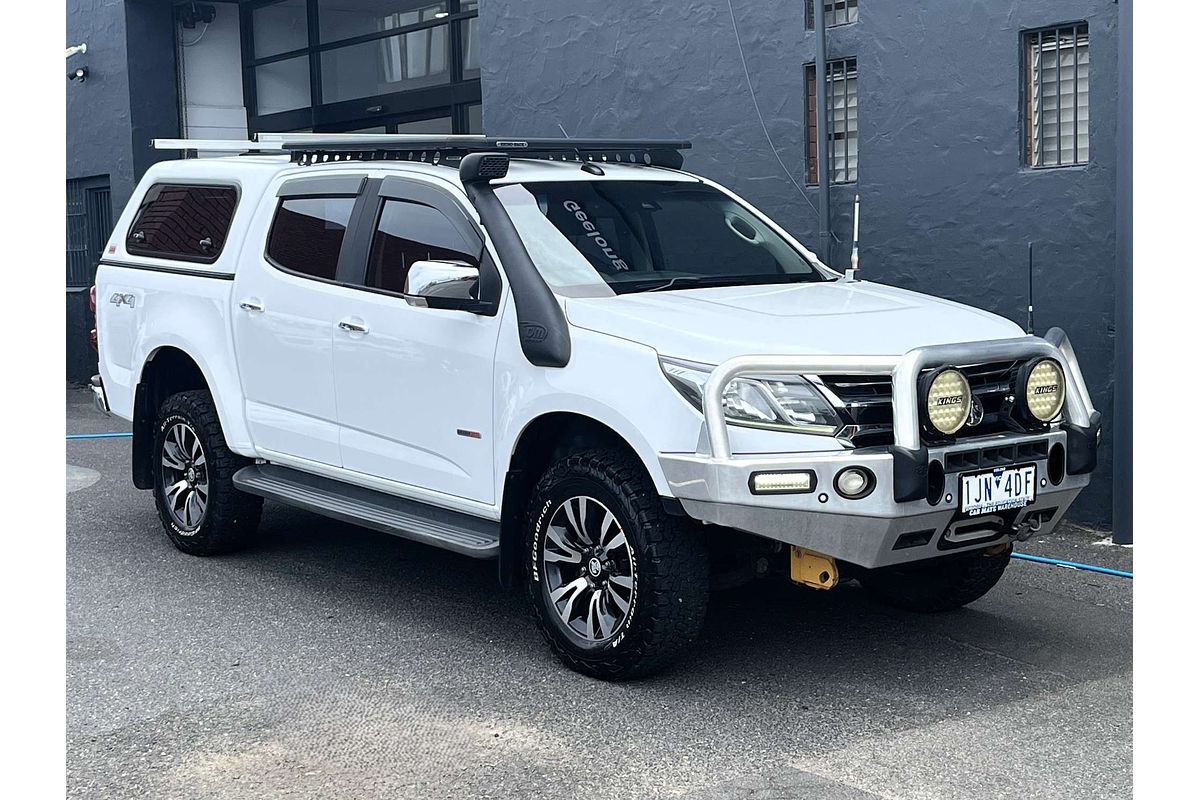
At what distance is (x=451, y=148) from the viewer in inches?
249

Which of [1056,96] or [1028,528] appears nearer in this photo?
[1028,528]

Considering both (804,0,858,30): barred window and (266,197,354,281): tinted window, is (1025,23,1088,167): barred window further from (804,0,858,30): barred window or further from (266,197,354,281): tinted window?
(266,197,354,281): tinted window

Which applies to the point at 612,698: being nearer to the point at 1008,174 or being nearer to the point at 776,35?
the point at 1008,174

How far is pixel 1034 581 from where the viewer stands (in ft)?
22.4

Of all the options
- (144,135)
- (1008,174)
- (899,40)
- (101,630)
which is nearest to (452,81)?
(144,135)

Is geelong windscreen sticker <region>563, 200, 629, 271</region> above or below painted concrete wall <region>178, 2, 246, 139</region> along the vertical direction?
below

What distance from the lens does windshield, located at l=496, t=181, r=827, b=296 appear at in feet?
19.0

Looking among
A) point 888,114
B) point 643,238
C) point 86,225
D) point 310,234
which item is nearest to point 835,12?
point 888,114

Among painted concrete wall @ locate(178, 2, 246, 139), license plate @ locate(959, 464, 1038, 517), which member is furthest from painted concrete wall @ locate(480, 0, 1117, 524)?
painted concrete wall @ locate(178, 2, 246, 139)

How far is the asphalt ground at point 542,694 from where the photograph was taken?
4.42 m

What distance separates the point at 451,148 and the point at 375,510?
1.64m

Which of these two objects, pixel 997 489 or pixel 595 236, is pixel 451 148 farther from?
pixel 997 489

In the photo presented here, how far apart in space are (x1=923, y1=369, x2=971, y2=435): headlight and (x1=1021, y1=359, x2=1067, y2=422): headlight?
1.08 ft

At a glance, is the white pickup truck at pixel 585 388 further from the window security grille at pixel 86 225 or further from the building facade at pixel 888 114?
the window security grille at pixel 86 225
